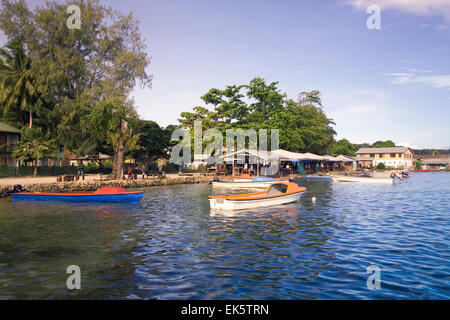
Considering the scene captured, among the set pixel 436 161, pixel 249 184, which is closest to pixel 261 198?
pixel 249 184

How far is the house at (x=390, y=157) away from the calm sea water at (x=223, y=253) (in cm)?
9063

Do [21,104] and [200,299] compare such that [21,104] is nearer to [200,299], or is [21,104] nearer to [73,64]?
[73,64]

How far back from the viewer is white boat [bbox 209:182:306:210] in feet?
64.0

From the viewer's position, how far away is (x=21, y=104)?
137ft

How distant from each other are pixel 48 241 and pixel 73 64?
3559cm

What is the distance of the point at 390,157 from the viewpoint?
103 metres

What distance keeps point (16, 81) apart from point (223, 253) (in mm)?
42655

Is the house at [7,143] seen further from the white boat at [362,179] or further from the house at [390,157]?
the house at [390,157]

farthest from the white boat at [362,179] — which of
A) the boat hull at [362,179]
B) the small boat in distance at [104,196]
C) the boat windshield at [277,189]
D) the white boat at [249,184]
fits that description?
the small boat in distance at [104,196]

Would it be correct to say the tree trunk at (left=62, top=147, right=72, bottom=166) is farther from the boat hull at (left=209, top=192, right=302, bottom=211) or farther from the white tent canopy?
the boat hull at (left=209, top=192, right=302, bottom=211)

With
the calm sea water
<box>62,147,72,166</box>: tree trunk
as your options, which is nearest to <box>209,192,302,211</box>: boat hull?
the calm sea water

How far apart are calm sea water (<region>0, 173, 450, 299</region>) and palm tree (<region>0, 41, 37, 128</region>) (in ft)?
90.7

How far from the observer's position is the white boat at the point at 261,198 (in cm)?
1952

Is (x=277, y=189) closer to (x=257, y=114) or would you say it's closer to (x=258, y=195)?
(x=258, y=195)
